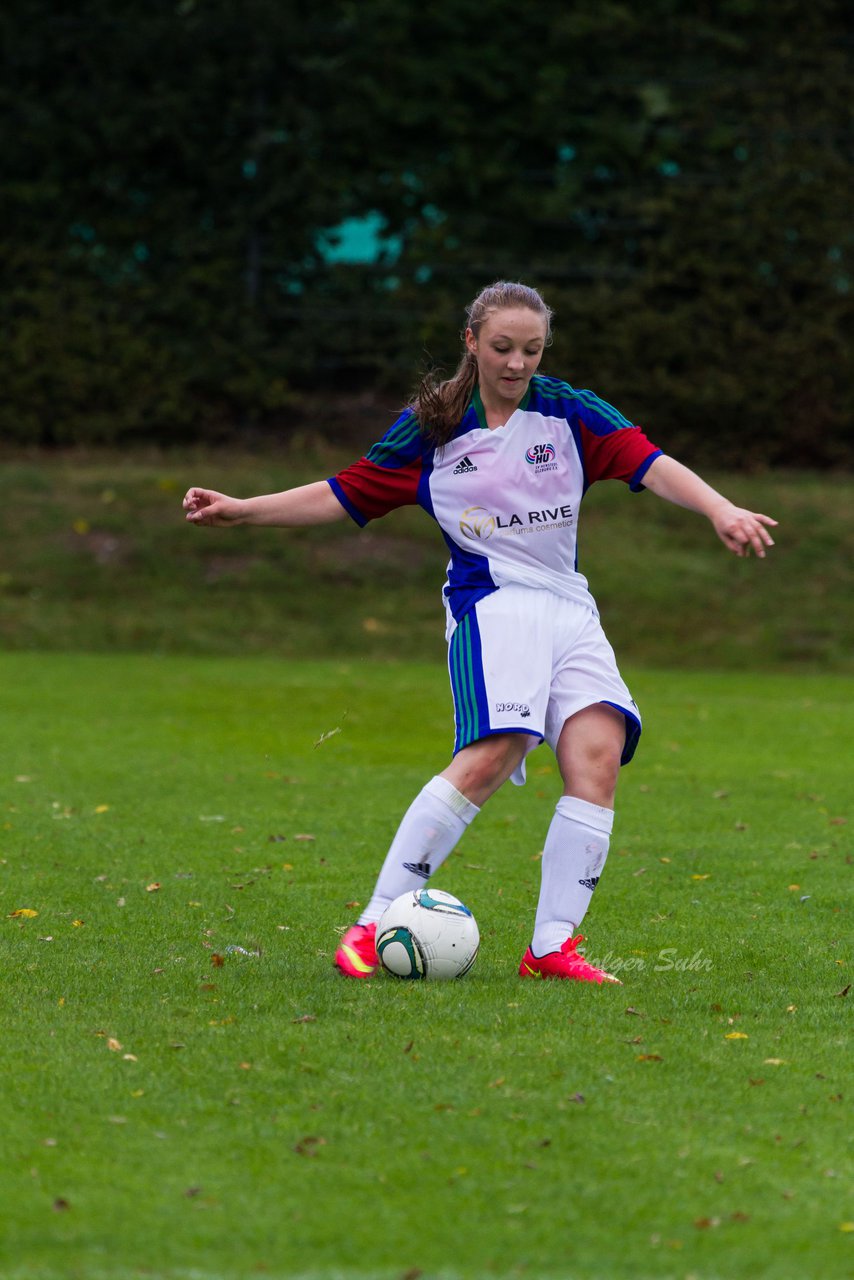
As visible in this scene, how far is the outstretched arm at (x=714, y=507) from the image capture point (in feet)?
17.1

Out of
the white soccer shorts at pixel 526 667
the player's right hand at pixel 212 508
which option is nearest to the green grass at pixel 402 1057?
the white soccer shorts at pixel 526 667

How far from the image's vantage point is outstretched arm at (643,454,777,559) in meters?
5.22

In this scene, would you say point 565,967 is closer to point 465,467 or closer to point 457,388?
point 465,467

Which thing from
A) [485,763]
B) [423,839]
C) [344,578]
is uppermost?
[485,763]

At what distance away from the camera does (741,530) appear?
5.23m

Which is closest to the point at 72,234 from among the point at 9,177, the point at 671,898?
the point at 9,177

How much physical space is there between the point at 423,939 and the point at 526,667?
914mm

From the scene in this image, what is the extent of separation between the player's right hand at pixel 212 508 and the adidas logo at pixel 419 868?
125 cm

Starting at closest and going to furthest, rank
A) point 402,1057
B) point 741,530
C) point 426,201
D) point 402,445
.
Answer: point 402,1057 < point 741,530 < point 402,445 < point 426,201

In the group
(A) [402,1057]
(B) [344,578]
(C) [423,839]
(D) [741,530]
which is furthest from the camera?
(B) [344,578]

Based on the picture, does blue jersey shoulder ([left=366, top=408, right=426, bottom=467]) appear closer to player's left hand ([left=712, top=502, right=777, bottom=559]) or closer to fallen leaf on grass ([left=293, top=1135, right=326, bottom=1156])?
player's left hand ([left=712, top=502, right=777, bottom=559])

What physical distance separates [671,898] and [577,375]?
15.5 meters

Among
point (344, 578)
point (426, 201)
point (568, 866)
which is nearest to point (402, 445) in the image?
point (568, 866)

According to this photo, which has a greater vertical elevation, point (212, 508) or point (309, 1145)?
point (212, 508)
